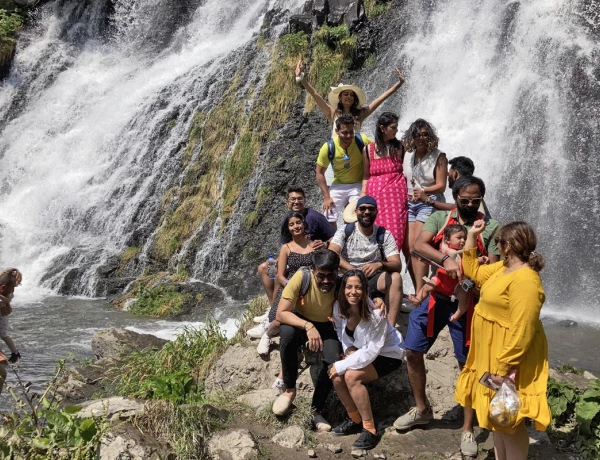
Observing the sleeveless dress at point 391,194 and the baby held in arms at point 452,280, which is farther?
the sleeveless dress at point 391,194

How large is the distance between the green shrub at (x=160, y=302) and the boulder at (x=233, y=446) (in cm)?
737

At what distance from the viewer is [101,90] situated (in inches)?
858

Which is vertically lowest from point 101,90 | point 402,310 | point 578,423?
point 578,423

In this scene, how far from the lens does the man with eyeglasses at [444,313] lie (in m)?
4.92

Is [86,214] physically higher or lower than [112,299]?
higher

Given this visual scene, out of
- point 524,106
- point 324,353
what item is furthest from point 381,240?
point 524,106

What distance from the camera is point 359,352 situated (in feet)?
17.0

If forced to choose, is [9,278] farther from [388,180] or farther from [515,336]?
[515,336]

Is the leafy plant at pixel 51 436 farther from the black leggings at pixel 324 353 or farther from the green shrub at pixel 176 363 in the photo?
the black leggings at pixel 324 353

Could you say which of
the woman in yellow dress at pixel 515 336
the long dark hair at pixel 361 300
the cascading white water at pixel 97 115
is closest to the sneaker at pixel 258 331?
the long dark hair at pixel 361 300

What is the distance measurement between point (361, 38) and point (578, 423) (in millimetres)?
13117

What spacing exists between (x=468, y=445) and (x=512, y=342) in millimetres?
1359

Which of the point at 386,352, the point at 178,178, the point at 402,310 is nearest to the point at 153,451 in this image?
the point at 386,352

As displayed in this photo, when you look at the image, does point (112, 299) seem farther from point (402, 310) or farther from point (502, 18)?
point (502, 18)
